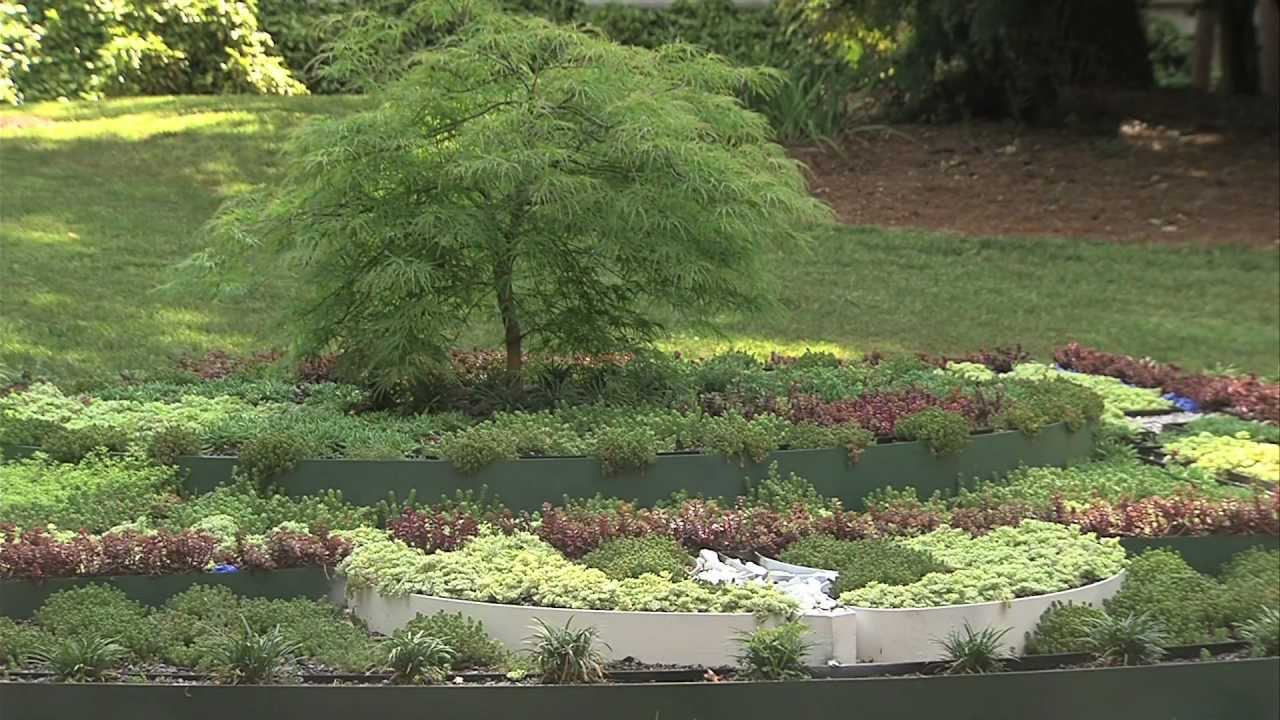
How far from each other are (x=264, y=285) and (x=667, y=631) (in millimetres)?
5206

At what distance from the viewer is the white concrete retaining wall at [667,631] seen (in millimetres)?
5328

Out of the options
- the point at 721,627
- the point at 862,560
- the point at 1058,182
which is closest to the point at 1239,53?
the point at 1058,182

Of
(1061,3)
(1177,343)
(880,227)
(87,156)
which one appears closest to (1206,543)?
(1177,343)

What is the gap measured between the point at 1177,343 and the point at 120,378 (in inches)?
301

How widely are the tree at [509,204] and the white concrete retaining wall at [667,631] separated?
7.81 ft

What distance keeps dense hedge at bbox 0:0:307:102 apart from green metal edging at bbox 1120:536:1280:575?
7391 mm

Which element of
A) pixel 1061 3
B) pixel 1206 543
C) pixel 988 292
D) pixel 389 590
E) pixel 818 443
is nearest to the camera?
pixel 389 590

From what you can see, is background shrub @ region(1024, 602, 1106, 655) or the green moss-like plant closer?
background shrub @ region(1024, 602, 1106, 655)

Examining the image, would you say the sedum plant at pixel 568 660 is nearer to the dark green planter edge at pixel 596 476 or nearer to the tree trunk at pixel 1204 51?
the dark green planter edge at pixel 596 476

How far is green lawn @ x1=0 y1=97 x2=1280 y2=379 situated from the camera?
10.6 meters

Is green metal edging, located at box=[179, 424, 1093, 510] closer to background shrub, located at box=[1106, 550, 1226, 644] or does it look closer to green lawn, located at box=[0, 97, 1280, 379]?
background shrub, located at box=[1106, 550, 1226, 644]

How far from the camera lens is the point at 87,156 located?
13461 mm

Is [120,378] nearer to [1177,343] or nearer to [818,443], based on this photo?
[818,443]

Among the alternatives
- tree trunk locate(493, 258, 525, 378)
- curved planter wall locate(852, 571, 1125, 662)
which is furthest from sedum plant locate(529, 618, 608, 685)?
tree trunk locate(493, 258, 525, 378)
